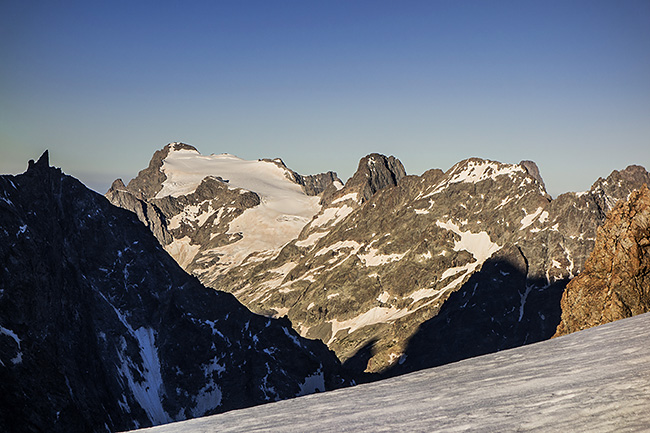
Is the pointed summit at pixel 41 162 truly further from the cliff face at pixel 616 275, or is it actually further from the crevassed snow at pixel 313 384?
the cliff face at pixel 616 275

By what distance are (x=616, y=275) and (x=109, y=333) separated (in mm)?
94572

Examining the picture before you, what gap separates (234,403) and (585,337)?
102 metres

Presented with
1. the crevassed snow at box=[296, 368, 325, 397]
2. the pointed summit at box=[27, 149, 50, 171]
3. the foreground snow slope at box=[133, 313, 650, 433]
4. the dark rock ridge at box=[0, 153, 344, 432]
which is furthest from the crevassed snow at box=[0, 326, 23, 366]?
the crevassed snow at box=[296, 368, 325, 397]

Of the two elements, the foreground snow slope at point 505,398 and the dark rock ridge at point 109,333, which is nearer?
the foreground snow slope at point 505,398

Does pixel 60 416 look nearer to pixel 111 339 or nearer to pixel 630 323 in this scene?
pixel 111 339

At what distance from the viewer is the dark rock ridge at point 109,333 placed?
70438mm

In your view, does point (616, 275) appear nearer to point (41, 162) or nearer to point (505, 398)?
point (505, 398)

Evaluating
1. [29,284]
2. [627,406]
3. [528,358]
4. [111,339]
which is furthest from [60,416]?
[627,406]

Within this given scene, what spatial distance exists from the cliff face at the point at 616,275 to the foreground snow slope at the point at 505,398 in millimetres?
20095

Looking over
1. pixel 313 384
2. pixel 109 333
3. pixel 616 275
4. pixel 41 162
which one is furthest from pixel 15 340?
pixel 313 384

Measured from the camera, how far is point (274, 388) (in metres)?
117

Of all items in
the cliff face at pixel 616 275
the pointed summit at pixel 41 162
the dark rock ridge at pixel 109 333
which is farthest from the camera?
the pointed summit at pixel 41 162

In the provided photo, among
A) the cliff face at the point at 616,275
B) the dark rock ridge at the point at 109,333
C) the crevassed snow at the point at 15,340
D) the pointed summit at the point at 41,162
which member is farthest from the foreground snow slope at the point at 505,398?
the pointed summit at the point at 41,162

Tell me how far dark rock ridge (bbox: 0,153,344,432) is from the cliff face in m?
51.5
